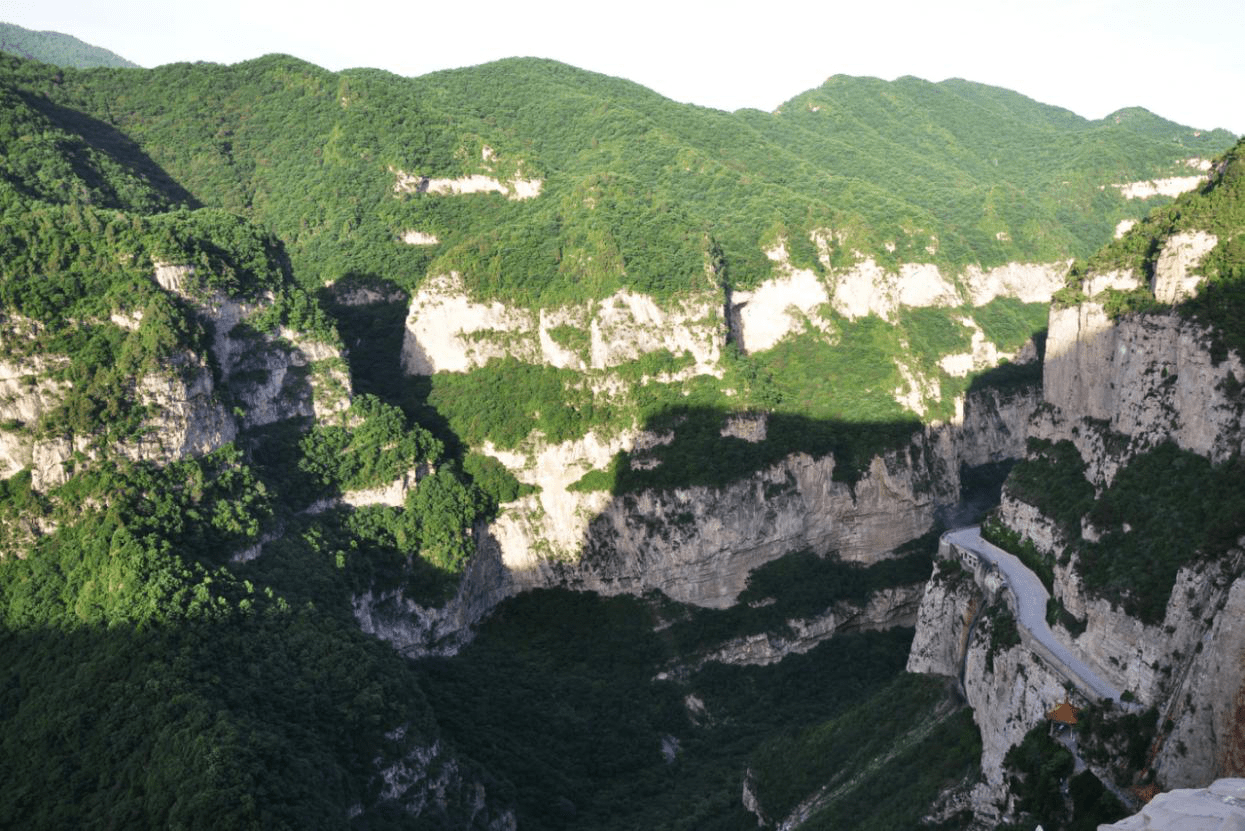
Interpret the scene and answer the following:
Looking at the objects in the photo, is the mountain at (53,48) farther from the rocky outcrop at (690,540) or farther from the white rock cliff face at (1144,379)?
the white rock cliff face at (1144,379)

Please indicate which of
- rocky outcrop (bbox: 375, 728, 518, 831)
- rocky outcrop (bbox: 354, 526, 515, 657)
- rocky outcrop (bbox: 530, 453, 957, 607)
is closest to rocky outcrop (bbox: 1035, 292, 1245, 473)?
rocky outcrop (bbox: 530, 453, 957, 607)

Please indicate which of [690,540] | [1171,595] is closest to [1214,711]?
[1171,595]

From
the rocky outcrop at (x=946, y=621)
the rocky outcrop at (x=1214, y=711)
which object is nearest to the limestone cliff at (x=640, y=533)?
the rocky outcrop at (x=946, y=621)

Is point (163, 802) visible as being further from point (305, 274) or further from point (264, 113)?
point (264, 113)

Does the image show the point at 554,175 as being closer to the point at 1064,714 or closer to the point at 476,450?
the point at 476,450

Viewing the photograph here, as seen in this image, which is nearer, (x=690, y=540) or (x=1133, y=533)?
(x=1133, y=533)

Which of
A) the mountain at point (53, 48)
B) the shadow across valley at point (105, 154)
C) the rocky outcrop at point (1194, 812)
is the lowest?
the rocky outcrop at point (1194, 812)

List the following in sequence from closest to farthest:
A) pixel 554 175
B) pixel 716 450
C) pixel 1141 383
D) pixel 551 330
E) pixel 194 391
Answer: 1. pixel 1141 383
2. pixel 194 391
3. pixel 716 450
4. pixel 551 330
5. pixel 554 175
